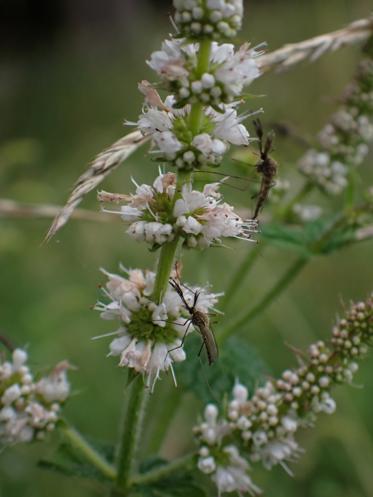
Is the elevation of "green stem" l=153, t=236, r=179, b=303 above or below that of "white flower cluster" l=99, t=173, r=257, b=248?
below

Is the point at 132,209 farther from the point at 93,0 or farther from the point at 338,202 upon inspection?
the point at 93,0

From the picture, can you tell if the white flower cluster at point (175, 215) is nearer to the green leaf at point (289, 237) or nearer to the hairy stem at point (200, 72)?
the hairy stem at point (200, 72)

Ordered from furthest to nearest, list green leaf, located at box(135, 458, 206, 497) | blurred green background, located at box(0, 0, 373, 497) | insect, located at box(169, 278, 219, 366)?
blurred green background, located at box(0, 0, 373, 497) < green leaf, located at box(135, 458, 206, 497) < insect, located at box(169, 278, 219, 366)

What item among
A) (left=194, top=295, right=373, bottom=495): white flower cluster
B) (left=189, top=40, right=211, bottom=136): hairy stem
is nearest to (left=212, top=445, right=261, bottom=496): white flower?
(left=194, top=295, right=373, bottom=495): white flower cluster

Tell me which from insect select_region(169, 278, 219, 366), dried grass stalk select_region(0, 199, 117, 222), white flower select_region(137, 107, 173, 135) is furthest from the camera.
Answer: dried grass stalk select_region(0, 199, 117, 222)

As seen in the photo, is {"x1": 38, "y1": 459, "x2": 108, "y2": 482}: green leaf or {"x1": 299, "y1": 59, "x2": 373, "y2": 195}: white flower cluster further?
{"x1": 299, "y1": 59, "x2": 373, "y2": 195}: white flower cluster

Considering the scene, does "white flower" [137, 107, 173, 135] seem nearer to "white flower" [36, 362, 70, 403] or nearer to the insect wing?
the insect wing

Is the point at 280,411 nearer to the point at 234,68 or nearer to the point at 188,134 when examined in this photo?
the point at 188,134

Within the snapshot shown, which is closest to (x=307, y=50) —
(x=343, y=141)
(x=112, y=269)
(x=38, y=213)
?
(x=343, y=141)
